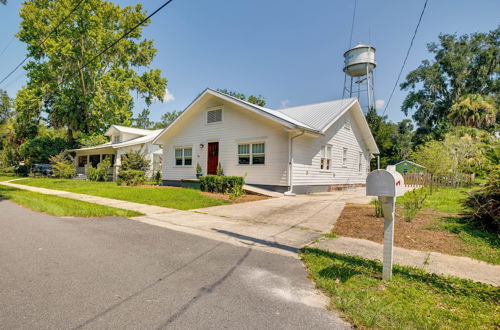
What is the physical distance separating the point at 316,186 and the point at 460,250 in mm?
11233

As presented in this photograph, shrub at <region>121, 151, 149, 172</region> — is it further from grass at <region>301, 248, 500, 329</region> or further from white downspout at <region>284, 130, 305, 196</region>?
grass at <region>301, 248, 500, 329</region>

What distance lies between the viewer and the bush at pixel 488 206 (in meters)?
5.51

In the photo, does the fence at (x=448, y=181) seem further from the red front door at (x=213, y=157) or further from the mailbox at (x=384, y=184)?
the mailbox at (x=384, y=184)

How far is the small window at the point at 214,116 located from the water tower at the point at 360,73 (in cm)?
1505

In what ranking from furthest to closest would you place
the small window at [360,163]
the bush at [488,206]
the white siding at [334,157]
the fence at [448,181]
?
the small window at [360,163]
the fence at [448,181]
the white siding at [334,157]
the bush at [488,206]

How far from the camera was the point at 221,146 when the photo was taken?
16141 millimetres

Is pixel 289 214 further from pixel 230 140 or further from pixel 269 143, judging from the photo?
pixel 230 140

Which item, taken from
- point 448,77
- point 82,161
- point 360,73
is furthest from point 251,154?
point 448,77

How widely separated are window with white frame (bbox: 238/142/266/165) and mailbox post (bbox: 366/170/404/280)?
11.1 metres

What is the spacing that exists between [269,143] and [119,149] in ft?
58.2

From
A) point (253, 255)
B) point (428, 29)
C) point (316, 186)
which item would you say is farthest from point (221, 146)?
point (253, 255)

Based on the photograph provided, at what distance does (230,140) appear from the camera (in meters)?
15.7

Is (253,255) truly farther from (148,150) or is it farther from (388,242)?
(148,150)

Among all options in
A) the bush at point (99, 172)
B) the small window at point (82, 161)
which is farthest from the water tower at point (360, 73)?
the small window at point (82, 161)
